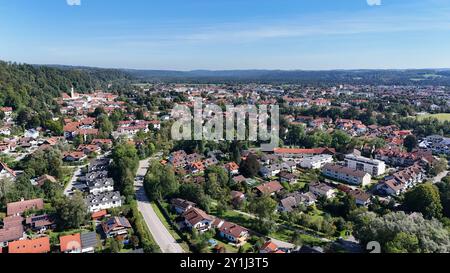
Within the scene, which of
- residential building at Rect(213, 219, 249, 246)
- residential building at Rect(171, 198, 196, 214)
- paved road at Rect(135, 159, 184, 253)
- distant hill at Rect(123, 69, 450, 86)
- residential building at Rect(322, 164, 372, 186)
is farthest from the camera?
distant hill at Rect(123, 69, 450, 86)

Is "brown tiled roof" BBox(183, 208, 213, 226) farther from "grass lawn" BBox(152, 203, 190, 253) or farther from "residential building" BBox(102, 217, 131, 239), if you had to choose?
"residential building" BBox(102, 217, 131, 239)

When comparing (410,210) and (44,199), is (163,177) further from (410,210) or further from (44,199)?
(410,210)

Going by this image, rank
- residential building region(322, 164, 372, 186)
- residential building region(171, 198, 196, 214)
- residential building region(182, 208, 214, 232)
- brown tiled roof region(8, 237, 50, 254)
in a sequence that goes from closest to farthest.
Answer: brown tiled roof region(8, 237, 50, 254), residential building region(182, 208, 214, 232), residential building region(171, 198, 196, 214), residential building region(322, 164, 372, 186)

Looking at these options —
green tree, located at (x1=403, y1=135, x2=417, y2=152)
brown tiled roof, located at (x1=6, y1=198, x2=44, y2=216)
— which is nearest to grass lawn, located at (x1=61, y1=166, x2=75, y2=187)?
brown tiled roof, located at (x1=6, y1=198, x2=44, y2=216)


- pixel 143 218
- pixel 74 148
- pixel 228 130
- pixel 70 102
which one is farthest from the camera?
pixel 70 102

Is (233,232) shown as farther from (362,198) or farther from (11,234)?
(11,234)

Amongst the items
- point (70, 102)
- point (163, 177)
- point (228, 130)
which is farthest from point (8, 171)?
point (70, 102)

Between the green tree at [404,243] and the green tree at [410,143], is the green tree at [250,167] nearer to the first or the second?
the green tree at [404,243]

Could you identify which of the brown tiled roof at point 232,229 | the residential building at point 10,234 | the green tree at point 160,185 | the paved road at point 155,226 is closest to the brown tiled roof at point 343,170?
the brown tiled roof at point 232,229
